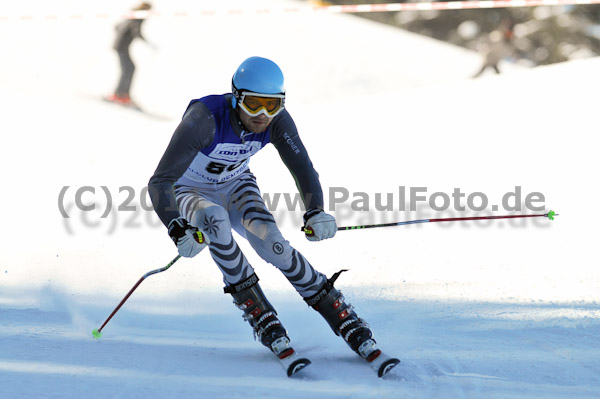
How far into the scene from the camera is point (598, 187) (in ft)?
24.8

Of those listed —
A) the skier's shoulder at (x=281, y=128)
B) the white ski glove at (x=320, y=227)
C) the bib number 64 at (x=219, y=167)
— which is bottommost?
the white ski glove at (x=320, y=227)

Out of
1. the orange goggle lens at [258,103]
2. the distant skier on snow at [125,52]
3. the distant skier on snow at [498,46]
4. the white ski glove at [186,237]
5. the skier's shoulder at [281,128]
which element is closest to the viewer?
the white ski glove at [186,237]

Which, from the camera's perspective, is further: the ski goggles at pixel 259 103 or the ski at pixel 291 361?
the ski goggles at pixel 259 103

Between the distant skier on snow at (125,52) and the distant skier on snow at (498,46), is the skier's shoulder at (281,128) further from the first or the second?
the distant skier on snow at (498,46)

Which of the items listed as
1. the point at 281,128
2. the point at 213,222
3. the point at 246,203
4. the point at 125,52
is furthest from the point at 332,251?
the point at 125,52

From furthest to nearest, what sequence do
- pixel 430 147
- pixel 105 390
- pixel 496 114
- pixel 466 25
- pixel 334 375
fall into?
pixel 466 25 → pixel 496 114 → pixel 430 147 → pixel 334 375 → pixel 105 390

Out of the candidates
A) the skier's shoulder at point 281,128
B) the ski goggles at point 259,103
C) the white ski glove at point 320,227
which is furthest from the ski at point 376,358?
the ski goggles at point 259,103

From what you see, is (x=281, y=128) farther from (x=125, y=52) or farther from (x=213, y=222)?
(x=125, y=52)

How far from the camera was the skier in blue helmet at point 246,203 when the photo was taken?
3.66 m

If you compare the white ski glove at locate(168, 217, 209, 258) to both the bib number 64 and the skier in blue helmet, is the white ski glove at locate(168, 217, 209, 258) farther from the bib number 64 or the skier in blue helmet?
the bib number 64

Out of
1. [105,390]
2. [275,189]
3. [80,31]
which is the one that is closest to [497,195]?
[275,189]

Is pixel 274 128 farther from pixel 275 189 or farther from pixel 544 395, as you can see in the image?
pixel 275 189

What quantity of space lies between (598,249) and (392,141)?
3.72 meters

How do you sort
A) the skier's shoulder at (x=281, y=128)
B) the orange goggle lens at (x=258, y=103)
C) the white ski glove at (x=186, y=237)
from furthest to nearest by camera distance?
the skier's shoulder at (x=281, y=128) < the orange goggle lens at (x=258, y=103) < the white ski glove at (x=186, y=237)
